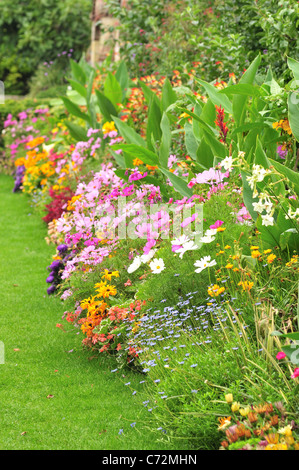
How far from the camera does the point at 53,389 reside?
3441 millimetres

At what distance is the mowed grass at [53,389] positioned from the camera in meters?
2.89

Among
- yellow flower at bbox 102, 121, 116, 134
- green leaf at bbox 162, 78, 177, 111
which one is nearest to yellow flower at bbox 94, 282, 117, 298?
green leaf at bbox 162, 78, 177, 111

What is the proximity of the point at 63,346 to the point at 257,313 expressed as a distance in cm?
158

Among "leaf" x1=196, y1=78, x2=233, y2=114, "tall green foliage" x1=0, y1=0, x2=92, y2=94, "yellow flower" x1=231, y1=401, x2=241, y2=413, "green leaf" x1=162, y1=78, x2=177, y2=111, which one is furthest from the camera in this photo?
"tall green foliage" x1=0, y1=0, x2=92, y2=94

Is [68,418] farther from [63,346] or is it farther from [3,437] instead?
[63,346]

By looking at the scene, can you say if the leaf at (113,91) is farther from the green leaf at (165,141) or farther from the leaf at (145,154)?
the leaf at (145,154)

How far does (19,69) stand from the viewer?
19.1 meters

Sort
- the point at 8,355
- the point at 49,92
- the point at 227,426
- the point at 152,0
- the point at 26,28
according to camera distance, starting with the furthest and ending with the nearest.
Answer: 1. the point at 26,28
2. the point at 49,92
3. the point at 152,0
4. the point at 8,355
5. the point at 227,426

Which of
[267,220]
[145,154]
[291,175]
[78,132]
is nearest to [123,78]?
[78,132]

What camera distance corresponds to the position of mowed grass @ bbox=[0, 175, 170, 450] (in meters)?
2.89

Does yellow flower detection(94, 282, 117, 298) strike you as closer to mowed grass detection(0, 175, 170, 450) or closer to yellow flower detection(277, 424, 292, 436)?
mowed grass detection(0, 175, 170, 450)

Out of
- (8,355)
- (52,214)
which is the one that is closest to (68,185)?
(52,214)

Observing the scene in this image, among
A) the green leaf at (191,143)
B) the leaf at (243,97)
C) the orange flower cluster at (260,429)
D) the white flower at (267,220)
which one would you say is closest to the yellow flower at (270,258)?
the white flower at (267,220)

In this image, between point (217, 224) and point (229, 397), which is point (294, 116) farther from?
point (229, 397)
